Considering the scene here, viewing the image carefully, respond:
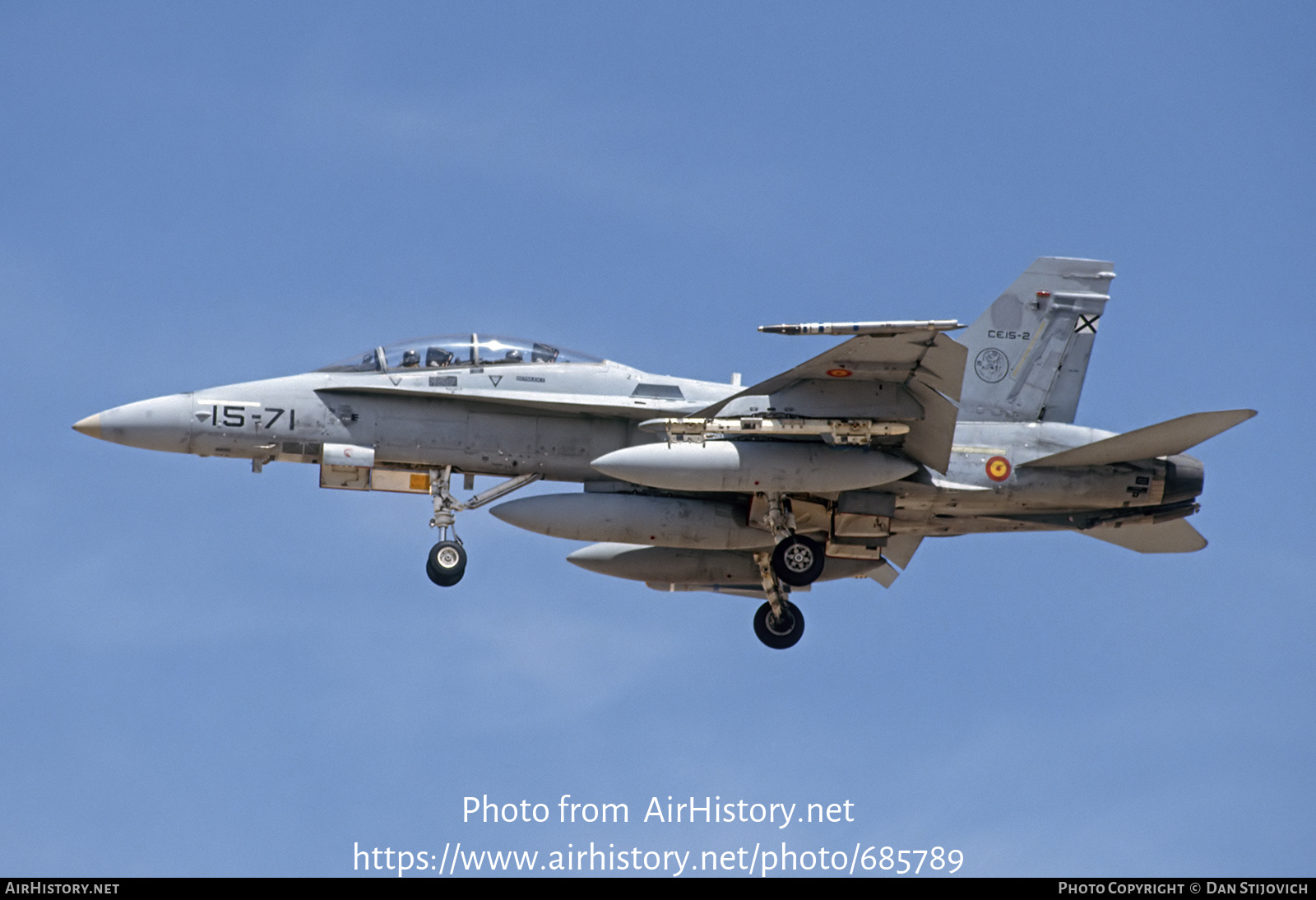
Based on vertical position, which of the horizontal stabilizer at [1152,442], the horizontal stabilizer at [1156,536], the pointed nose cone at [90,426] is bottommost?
the horizontal stabilizer at [1156,536]

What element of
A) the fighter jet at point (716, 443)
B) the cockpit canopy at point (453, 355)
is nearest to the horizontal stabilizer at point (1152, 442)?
the fighter jet at point (716, 443)

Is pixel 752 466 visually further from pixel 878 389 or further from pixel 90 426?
pixel 90 426

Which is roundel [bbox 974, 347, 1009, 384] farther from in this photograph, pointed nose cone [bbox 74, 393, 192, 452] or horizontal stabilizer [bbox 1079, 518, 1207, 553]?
pointed nose cone [bbox 74, 393, 192, 452]

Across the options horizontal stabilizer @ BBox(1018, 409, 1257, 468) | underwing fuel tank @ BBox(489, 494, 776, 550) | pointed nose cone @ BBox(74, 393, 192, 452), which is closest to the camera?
horizontal stabilizer @ BBox(1018, 409, 1257, 468)

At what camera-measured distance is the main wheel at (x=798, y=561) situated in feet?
81.1

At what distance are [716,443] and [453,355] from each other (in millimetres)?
3700

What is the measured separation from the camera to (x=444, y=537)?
24203mm

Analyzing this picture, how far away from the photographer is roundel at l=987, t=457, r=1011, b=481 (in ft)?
80.9

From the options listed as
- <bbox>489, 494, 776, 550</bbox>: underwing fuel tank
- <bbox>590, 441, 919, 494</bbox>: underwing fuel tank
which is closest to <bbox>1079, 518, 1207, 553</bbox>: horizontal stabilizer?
<bbox>590, 441, 919, 494</bbox>: underwing fuel tank

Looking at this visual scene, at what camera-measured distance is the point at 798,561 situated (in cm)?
2473

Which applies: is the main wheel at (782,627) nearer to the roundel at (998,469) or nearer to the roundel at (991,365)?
the roundel at (998,469)

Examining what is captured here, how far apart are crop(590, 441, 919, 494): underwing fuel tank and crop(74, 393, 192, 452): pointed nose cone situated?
534cm

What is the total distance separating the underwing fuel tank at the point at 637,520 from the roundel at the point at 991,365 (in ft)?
11.8
